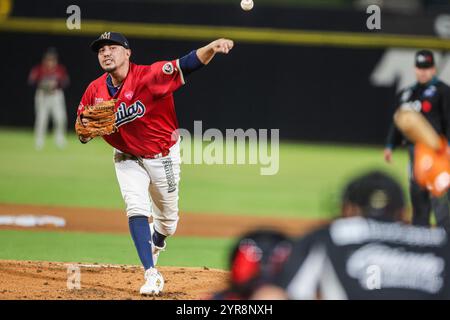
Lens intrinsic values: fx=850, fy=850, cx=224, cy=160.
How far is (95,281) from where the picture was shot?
6777mm

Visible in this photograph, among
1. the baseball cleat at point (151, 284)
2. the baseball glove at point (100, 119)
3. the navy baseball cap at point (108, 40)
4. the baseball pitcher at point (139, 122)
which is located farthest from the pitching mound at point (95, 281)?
the navy baseball cap at point (108, 40)

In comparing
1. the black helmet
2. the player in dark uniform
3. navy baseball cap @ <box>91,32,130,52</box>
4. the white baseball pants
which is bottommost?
the player in dark uniform

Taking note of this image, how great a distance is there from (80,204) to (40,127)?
5784 mm

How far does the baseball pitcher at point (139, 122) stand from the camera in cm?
619

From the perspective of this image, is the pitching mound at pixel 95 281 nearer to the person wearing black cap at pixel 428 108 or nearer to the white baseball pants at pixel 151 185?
the white baseball pants at pixel 151 185

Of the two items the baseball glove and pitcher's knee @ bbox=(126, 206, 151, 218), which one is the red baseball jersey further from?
pitcher's knee @ bbox=(126, 206, 151, 218)

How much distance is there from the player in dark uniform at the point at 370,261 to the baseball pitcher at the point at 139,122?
3008 millimetres

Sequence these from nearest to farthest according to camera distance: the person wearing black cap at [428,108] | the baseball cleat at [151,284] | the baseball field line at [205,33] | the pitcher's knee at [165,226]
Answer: the baseball cleat at [151,284] < the pitcher's knee at [165,226] < the person wearing black cap at [428,108] < the baseball field line at [205,33]

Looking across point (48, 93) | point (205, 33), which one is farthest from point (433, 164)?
point (48, 93)

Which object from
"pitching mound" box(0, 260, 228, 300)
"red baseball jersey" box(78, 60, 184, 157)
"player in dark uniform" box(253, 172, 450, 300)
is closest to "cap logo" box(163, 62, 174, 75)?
"red baseball jersey" box(78, 60, 184, 157)

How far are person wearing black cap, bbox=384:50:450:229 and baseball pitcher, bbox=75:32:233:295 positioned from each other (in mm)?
2384

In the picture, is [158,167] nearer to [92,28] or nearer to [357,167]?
[357,167]

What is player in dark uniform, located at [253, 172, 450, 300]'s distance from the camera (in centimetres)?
317

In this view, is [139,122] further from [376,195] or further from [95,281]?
[376,195]
